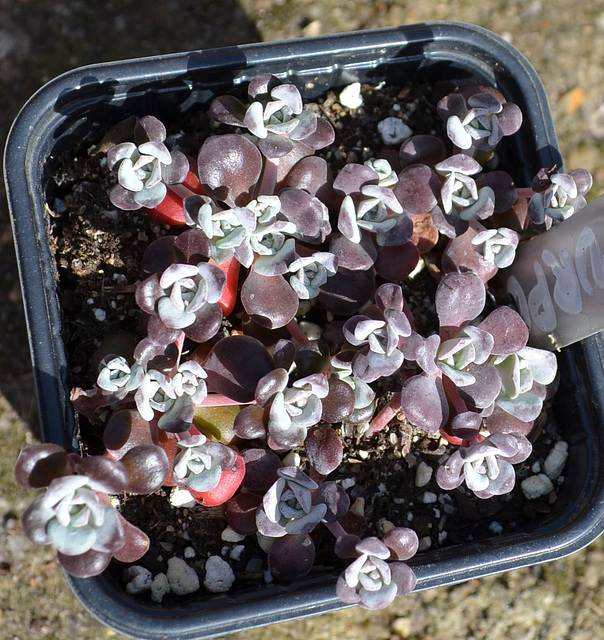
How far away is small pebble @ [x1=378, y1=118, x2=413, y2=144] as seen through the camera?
52.8 inches

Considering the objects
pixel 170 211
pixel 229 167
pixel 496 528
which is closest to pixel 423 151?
pixel 229 167

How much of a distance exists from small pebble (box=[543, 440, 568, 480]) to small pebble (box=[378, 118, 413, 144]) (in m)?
0.64

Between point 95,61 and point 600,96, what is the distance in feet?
4.50

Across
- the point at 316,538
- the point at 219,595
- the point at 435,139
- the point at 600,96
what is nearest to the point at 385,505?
the point at 316,538

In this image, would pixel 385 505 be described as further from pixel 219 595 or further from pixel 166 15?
pixel 166 15

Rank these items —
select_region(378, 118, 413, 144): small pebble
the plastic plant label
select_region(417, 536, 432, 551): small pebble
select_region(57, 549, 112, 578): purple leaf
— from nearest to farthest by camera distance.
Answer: select_region(57, 549, 112, 578): purple leaf → the plastic plant label → select_region(417, 536, 432, 551): small pebble → select_region(378, 118, 413, 144): small pebble

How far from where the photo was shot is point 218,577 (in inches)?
44.8

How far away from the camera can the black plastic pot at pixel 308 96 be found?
1.07 metres

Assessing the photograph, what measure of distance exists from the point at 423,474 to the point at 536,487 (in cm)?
21

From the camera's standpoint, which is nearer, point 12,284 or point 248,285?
point 248,285

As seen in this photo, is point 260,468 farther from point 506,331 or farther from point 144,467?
point 506,331

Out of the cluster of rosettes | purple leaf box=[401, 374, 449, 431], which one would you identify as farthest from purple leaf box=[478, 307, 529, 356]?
purple leaf box=[401, 374, 449, 431]

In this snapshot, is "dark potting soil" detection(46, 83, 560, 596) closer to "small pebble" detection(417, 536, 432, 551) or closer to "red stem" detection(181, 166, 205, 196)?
"small pebble" detection(417, 536, 432, 551)

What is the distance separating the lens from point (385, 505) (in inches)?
47.5
